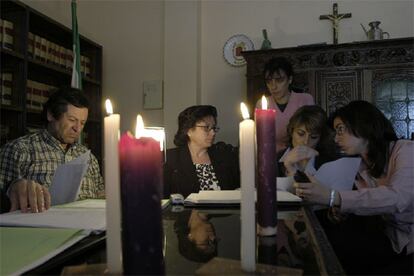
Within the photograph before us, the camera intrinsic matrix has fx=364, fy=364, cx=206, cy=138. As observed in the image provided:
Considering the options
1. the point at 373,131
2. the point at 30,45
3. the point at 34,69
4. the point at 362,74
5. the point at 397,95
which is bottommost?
the point at 373,131

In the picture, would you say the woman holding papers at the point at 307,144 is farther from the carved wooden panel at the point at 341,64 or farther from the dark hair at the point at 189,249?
the dark hair at the point at 189,249

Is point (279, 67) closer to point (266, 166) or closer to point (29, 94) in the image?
point (29, 94)

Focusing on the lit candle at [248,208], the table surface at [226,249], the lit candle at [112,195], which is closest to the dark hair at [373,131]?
the table surface at [226,249]

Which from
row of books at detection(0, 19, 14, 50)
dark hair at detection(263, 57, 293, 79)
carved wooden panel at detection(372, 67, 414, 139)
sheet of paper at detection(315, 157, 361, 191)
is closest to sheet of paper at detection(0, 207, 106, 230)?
sheet of paper at detection(315, 157, 361, 191)

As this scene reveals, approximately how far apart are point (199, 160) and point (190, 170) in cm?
14

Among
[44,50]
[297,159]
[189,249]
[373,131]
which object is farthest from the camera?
[44,50]

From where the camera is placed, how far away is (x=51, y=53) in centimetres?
309

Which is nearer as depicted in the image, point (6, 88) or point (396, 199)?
point (396, 199)

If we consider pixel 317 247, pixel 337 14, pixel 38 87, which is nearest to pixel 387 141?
pixel 317 247

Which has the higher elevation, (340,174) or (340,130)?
(340,130)

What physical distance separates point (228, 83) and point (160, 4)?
106 centimetres

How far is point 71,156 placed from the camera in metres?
1.95

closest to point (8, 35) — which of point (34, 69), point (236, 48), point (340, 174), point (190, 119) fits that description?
point (34, 69)

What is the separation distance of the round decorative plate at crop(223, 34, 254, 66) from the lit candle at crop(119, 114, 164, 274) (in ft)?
10.3
